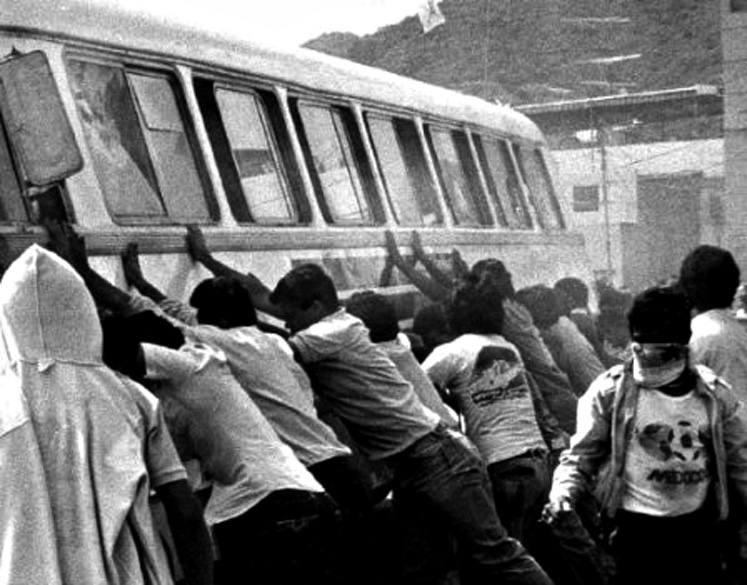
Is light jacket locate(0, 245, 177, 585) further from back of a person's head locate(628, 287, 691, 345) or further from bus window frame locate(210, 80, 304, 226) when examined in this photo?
bus window frame locate(210, 80, 304, 226)

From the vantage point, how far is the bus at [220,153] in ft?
22.6

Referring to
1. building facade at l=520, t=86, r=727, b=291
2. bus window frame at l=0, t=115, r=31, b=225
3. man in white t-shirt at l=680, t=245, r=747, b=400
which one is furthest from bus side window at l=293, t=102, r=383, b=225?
building facade at l=520, t=86, r=727, b=291

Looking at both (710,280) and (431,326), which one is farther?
(431,326)

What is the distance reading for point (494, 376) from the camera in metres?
7.38

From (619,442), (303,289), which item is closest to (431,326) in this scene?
(303,289)

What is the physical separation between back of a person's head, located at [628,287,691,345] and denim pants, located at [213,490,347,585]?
44.8 inches

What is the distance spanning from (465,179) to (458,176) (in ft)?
0.55

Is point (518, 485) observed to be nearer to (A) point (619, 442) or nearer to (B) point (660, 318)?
(A) point (619, 442)

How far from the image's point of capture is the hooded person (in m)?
3.88

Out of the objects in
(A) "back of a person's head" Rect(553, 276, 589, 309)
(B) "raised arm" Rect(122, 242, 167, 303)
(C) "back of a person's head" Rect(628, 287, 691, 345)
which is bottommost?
(A) "back of a person's head" Rect(553, 276, 589, 309)

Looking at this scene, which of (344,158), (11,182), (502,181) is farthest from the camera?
(502,181)

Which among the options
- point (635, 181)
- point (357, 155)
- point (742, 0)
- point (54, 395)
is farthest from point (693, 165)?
point (54, 395)

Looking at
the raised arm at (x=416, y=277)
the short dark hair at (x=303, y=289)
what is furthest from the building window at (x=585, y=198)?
the short dark hair at (x=303, y=289)

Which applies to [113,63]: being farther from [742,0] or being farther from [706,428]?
[742,0]
